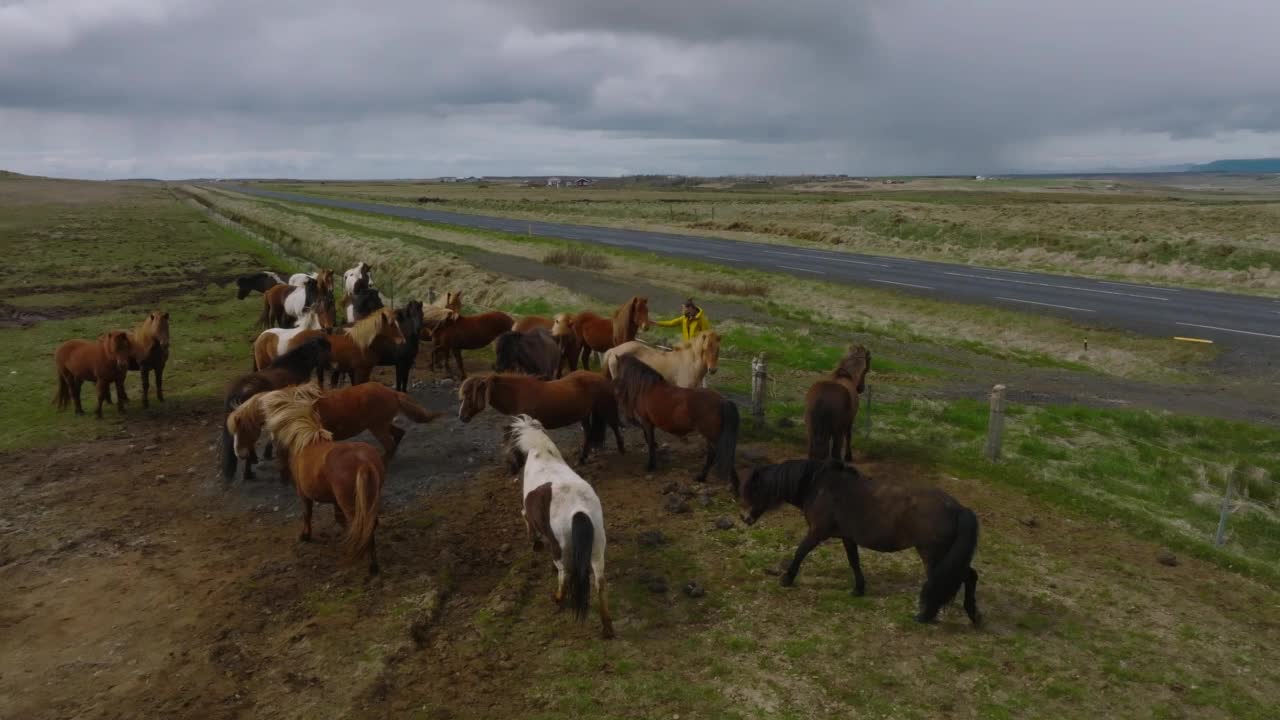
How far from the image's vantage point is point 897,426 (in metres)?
11.8

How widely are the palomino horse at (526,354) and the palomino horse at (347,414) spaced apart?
2.47m

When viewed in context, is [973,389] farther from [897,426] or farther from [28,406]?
[28,406]

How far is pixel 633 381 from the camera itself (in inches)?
402

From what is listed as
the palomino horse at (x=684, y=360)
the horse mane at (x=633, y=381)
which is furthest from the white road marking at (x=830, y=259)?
the horse mane at (x=633, y=381)

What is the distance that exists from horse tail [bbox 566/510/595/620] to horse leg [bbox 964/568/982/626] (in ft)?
11.1

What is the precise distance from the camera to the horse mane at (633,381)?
10.1 m

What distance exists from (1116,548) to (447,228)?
1919 inches

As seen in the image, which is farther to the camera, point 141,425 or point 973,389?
point 973,389

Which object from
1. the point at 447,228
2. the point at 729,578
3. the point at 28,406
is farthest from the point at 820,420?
the point at 447,228

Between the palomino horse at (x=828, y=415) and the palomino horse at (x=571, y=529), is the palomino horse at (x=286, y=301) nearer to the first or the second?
the palomino horse at (x=571, y=529)

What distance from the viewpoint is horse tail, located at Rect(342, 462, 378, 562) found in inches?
292

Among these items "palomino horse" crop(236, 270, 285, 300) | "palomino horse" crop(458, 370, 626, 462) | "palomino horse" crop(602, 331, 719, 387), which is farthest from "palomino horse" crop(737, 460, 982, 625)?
"palomino horse" crop(236, 270, 285, 300)

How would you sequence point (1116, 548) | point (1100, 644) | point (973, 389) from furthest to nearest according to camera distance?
point (973, 389) < point (1116, 548) < point (1100, 644)

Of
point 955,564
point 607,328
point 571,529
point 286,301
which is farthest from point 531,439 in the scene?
point 286,301
